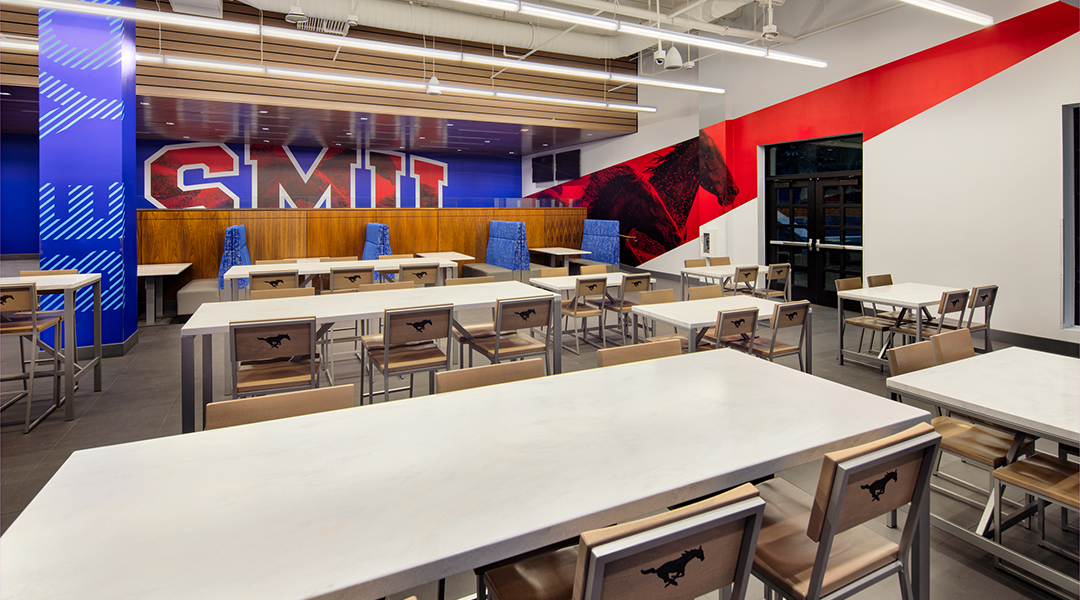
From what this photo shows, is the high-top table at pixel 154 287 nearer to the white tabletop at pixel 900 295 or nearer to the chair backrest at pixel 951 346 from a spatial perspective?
the white tabletop at pixel 900 295

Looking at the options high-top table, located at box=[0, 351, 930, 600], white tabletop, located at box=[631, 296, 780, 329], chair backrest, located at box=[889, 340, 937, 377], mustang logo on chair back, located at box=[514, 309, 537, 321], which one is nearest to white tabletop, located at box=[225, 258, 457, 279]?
mustang logo on chair back, located at box=[514, 309, 537, 321]

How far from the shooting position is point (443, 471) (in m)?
1.42

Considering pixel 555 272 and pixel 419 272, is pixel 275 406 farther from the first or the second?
pixel 555 272

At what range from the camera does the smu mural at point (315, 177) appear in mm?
13414

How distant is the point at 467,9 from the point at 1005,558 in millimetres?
9467

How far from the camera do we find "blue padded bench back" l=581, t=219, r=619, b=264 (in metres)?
11.6

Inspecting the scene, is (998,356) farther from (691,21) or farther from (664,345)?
(691,21)

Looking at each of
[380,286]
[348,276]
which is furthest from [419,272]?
[380,286]

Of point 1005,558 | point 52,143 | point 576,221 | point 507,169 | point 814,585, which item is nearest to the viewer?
point 814,585

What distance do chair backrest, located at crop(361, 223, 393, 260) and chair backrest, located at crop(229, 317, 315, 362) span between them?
6.51 metres

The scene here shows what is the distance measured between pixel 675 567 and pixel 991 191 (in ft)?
24.4

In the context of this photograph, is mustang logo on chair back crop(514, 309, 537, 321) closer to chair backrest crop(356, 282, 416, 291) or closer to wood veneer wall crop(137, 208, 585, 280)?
chair backrest crop(356, 282, 416, 291)

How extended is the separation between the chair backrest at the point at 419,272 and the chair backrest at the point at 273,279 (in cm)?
110

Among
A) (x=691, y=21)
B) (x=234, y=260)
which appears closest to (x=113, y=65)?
(x=234, y=260)
